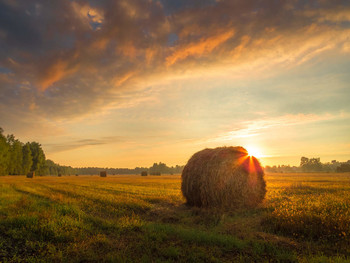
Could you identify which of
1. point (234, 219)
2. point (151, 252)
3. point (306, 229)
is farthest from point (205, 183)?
point (151, 252)

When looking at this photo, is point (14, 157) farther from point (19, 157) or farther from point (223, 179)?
point (223, 179)

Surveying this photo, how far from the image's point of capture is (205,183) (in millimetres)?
11586

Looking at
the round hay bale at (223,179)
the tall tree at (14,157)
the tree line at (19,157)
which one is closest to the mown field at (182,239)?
the round hay bale at (223,179)

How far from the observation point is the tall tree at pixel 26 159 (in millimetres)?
81375

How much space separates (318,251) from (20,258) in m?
7.02

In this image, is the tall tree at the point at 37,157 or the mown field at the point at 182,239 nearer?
the mown field at the point at 182,239

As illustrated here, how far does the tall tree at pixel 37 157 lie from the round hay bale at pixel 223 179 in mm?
95821

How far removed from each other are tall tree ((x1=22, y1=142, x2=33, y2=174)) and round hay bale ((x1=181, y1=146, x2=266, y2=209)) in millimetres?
87857

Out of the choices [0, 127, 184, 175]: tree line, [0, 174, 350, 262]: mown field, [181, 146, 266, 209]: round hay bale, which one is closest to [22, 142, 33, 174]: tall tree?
[0, 127, 184, 175]: tree line

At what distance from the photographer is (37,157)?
3602 inches

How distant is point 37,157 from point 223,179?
325 ft

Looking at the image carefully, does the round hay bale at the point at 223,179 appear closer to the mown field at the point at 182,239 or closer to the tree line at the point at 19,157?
the mown field at the point at 182,239

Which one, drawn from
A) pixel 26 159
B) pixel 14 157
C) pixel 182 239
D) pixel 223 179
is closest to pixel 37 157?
pixel 26 159

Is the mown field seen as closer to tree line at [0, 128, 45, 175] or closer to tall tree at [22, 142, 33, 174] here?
tree line at [0, 128, 45, 175]
